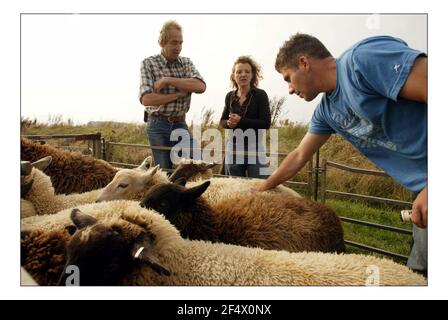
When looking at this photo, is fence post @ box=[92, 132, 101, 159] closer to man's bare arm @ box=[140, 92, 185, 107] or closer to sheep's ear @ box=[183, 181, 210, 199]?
man's bare arm @ box=[140, 92, 185, 107]

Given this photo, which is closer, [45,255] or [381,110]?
[381,110]

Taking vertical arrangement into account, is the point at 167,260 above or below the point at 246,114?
below

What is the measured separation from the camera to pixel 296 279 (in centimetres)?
230

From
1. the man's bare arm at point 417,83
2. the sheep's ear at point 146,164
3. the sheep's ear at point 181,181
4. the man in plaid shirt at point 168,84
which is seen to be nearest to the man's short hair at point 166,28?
the man in plaid shirt at point 168,84

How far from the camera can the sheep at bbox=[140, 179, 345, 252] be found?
2707 mm

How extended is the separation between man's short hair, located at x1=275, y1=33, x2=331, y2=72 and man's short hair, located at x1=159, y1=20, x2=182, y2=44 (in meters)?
0.64

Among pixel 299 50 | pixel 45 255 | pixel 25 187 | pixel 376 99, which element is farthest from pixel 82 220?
pixel 376 99

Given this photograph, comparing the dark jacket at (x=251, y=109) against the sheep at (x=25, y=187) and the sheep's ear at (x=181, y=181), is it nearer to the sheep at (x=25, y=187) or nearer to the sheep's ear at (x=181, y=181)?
the sheep's ear at (x=181, y=181)

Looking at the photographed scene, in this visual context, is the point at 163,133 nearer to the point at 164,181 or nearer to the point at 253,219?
the point at 164,181

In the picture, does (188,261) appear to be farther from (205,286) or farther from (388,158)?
(388,158)

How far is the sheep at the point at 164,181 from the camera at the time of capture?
2.85 metres

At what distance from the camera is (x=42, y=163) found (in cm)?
304

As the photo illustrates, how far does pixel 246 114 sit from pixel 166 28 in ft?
2.27

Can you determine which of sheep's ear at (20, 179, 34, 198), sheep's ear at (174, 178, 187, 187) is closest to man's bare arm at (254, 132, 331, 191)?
sheep's ear at (174, 178, 187, 187)
